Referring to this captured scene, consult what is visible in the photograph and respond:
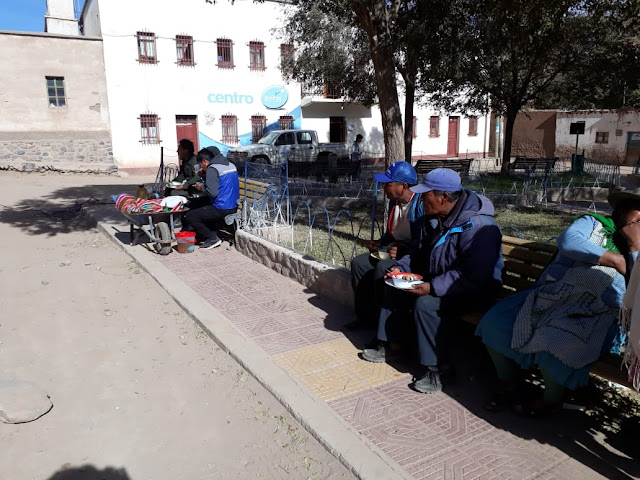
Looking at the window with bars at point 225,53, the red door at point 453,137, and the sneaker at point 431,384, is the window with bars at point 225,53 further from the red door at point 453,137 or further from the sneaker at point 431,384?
the sneaker at point 431,384

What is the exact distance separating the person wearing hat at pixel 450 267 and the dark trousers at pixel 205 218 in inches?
163

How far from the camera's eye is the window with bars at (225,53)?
23.0 metres

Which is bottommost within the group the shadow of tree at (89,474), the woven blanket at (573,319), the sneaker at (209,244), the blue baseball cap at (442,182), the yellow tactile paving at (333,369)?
the shadow of tree at (89,474)

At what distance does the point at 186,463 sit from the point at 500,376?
196 cm

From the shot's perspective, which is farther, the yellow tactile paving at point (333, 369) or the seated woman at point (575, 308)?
the yellow tactile paving at point (333, 369)

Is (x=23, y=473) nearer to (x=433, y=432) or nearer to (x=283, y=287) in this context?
(x=433, y=432)

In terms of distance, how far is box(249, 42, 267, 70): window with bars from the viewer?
23688 millimetres

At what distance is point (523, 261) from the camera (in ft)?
12.6

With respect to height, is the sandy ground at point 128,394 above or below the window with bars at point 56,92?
below

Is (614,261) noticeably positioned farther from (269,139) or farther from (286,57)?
(286,57)

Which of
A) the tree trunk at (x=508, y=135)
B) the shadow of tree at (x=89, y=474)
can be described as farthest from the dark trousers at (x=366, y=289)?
the tree trunk at (x=508, y=135)

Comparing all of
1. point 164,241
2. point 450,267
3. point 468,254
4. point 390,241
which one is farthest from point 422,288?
point 164,241

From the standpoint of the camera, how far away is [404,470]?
2.80 metres

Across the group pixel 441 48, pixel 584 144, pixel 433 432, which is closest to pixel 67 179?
pixel 441 48
